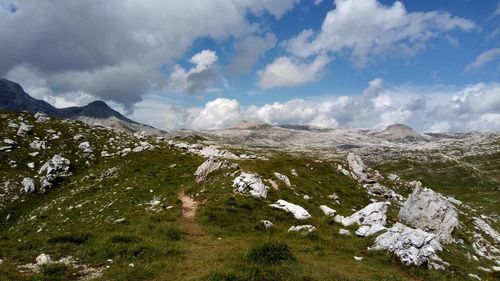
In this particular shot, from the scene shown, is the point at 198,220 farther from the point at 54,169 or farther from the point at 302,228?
the point at 54,169

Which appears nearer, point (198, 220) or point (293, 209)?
point (198, 220)

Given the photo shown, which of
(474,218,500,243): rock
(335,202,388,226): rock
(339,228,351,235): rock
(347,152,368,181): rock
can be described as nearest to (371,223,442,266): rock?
(339,228,351,235): rock

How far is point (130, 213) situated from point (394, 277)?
2461 cm

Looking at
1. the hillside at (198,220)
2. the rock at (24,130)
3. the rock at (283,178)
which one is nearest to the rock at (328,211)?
the hillside at (198,220)

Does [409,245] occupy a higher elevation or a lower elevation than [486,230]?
higher

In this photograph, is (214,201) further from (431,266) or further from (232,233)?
(431,266)

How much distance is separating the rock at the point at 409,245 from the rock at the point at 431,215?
461 inches

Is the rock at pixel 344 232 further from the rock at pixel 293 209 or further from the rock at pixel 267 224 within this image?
the rock at pixel 267 224

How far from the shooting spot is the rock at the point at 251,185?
37.7m

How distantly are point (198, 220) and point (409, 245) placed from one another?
16690 millimetres

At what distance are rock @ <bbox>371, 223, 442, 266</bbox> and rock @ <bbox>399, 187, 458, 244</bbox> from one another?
11711 mm

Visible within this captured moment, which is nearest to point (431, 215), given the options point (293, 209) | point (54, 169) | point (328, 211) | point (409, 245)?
point (328, 211)

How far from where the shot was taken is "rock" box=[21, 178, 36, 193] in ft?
153

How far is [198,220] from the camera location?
31297 mm
